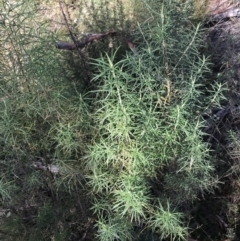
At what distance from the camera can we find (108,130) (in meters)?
2.33

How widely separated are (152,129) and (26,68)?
76cm

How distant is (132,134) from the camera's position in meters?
2.31

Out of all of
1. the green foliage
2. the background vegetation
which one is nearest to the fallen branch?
the background vegetation

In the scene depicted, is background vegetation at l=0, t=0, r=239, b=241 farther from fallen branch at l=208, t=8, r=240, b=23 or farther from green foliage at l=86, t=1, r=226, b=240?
fallen branch at l=208, t=8, r=240, b=23

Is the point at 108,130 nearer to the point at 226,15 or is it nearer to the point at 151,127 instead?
the point at 151,127

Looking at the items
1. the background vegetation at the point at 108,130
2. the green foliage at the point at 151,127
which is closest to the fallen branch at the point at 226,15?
the background vegetation at the point at 108,130

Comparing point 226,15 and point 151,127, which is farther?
point 226,15

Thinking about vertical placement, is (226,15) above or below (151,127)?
above

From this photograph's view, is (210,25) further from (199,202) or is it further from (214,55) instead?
(199,202)

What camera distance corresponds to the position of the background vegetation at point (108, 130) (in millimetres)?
2324

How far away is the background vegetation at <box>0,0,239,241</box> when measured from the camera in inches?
91.5

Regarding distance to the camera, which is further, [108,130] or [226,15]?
[226,15]

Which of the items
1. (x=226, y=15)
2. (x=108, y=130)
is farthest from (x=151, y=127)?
(x=226, y=15)

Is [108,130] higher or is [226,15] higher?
[226,15]
